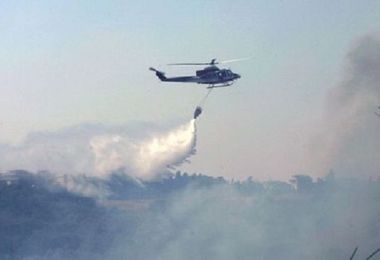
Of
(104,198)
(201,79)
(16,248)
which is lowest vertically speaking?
(16,248)

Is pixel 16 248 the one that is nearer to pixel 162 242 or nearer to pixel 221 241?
pixel 162 242

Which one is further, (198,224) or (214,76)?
(198,224)

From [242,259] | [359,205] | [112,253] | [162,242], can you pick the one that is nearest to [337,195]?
[359,205]

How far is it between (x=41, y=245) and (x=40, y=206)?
30.3ft

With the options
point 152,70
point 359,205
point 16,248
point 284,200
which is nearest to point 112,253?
point 16,248

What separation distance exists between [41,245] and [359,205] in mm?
74710

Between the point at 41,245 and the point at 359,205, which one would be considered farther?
the point at 41,245

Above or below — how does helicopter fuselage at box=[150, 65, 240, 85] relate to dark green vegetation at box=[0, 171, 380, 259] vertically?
above

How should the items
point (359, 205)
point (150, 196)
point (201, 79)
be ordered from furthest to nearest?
point (150, 196)
point (359, 205)
point (201, 79)

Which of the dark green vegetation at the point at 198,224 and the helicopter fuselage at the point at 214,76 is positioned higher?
the helicopter fuselage at the point at 214,76

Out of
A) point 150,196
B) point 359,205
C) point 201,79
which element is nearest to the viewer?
point 201,79

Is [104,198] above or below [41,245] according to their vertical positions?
above

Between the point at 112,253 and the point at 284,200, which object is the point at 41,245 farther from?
the point at 284,200

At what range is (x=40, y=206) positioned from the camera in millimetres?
196500
